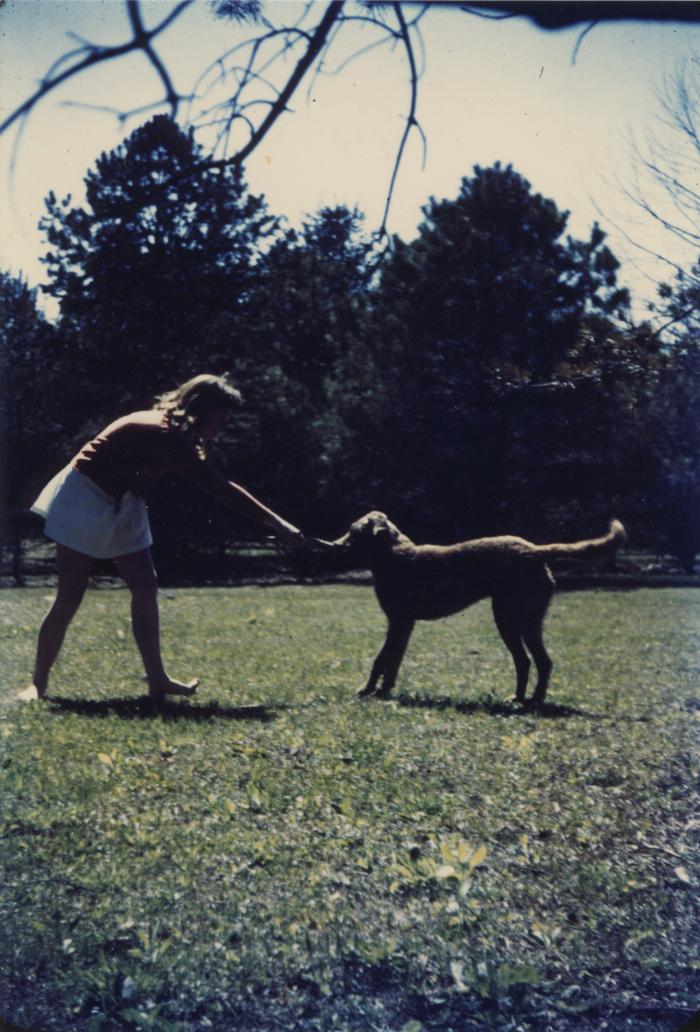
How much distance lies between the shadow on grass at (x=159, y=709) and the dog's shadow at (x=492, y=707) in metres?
0.90

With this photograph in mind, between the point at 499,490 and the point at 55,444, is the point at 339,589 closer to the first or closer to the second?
the point at 499,490

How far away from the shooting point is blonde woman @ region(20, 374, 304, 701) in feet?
16.6

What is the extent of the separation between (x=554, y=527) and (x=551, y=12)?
7845 mm

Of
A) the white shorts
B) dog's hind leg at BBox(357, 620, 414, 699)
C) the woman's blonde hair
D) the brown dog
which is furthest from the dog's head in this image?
the white shorts

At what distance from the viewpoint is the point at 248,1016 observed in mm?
2490

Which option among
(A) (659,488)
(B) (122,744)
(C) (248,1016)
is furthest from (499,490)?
(C) (248,1016)

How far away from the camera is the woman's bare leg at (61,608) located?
16.8 ft

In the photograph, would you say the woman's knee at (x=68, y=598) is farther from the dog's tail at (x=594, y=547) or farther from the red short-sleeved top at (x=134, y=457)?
the dog's tail at (x=594, y=547)

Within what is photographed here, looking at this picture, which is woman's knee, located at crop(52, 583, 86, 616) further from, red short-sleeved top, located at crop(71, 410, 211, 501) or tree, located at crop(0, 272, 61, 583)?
tree, located at crop(0, 272, 61, 583)

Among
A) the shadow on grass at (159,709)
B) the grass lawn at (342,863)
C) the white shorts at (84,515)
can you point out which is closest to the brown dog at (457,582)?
the grass lawn at (342,863)

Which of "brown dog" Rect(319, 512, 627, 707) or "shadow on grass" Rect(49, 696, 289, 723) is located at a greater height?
"brown dog" Rect(319, 512, 627, 707)

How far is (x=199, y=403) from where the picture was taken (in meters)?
5.05

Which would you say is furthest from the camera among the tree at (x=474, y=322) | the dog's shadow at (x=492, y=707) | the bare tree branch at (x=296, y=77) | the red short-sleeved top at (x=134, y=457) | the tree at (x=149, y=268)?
the dog's shadow at (x=492, y=707)

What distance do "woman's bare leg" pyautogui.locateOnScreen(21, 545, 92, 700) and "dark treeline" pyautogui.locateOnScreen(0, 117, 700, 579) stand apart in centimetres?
93
